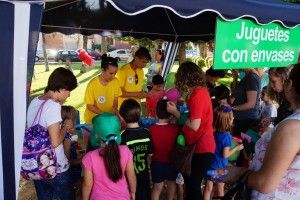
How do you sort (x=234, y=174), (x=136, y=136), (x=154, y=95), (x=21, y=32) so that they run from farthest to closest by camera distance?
(x=154, y=95) < (x=136, y=136) < (x=21, y=32) < (x=234, y=174)

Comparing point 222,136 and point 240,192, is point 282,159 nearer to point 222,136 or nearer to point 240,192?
point 240,192

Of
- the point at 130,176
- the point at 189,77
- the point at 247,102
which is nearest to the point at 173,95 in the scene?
the point at 247,102

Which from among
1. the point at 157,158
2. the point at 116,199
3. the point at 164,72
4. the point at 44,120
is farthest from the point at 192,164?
the point at 164,72

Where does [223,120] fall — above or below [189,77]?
below

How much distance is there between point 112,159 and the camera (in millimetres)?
2217

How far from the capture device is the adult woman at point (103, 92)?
382cm

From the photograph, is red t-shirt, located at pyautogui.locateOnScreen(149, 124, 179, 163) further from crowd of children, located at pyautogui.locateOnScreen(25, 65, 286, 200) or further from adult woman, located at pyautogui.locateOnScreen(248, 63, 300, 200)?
adult woman, located at pyautogui.locateOnScreen(248, 63, 300, 200)

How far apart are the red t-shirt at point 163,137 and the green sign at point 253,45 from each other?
2.23 ft

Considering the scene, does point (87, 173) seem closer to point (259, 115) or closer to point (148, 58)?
point (148, 58)

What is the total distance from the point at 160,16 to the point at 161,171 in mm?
3180

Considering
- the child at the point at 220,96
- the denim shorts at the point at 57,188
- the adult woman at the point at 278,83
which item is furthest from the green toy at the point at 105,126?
the child at the point at 220,96

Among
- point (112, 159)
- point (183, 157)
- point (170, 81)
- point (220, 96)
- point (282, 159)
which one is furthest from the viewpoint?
point (170, 81)

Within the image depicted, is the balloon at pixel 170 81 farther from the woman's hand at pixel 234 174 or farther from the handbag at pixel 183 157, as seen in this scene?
the woman's hand at pixel 234 174

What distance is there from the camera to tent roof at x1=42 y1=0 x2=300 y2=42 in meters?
2.52
